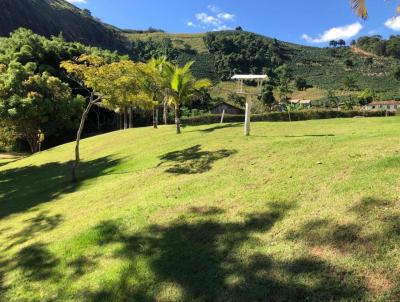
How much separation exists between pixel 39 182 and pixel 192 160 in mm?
8519

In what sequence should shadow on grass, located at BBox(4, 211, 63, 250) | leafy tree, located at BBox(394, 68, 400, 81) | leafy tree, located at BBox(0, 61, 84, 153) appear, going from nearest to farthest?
shadow on grass, located at BBox(4, 211, 63, 250), leafy tree, located at BBox(0, 61, 84, 153), leafy tree, located at BBox(394, 68, 400, 81)

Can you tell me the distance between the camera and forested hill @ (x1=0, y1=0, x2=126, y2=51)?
114938mm

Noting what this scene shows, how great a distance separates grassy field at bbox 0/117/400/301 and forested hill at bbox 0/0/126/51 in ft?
371

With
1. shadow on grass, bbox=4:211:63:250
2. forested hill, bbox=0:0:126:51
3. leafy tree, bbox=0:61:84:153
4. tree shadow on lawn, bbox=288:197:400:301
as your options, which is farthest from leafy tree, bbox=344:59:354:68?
tree shadow on lawn, bbox=288:197:400:301

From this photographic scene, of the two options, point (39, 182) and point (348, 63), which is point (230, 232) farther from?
point (348, 63)

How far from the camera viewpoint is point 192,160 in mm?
16109

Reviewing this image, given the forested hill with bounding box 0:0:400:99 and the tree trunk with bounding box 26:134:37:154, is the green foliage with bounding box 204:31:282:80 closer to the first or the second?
the forested hill with bounding box 0:0:400:99

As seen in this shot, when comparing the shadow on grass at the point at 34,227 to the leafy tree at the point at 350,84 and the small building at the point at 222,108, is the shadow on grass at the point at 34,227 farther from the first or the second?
the leafy tree at the point at 350,84

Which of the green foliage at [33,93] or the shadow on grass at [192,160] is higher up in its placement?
the green foliage at [33,93]

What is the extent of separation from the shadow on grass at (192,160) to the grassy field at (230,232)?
12cm

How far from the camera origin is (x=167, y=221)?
31.8ft

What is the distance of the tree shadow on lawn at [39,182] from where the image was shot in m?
16.3

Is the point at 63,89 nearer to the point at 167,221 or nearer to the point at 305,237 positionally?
the point at 167,221

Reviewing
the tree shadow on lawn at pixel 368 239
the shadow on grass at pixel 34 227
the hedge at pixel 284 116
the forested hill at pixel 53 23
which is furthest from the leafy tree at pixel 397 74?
the tree shadow on lawn at pixel 368 239
